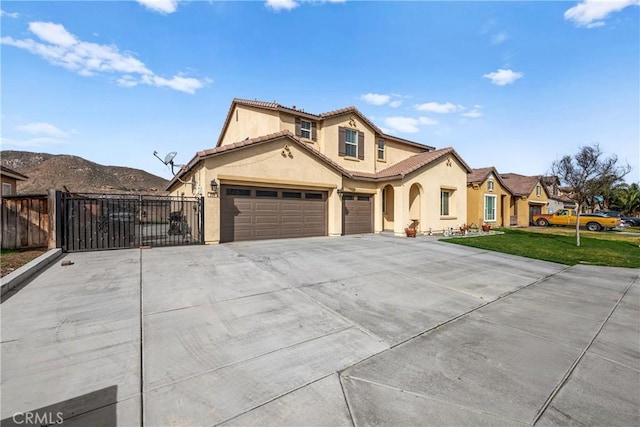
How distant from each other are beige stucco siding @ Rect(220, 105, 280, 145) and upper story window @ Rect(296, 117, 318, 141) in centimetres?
122

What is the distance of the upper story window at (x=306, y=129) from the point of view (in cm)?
1470

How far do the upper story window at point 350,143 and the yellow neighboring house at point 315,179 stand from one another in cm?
6

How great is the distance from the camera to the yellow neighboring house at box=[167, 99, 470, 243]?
11297 millimetres

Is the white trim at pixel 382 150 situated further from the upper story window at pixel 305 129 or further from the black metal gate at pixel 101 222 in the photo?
the black metal gate at pixel 101 222

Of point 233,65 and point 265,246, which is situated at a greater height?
point 233,65

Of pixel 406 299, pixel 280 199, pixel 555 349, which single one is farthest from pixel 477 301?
pixel 280 199

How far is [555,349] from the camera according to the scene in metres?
3.47

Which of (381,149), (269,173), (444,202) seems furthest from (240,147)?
(444,202)

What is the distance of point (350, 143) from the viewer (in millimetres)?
16297

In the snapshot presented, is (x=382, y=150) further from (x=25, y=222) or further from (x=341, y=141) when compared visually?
(x=25, y=222)

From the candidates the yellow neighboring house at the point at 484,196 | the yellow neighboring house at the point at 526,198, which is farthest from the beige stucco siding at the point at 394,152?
the yellow neighboring house at the point at 526,198

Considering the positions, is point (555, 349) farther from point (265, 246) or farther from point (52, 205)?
point (52, 205)

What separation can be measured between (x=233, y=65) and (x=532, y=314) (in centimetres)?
1559

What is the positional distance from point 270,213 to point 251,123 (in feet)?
23.3
